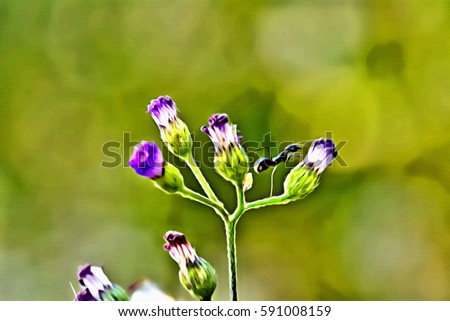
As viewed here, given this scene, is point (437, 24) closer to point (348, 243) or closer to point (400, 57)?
point (400, 57)

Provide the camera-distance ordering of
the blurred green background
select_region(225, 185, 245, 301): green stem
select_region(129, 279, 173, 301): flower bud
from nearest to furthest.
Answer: select_region(225, 185, 245, 301): green stem, select_region(129, 279, 173, 301): flower bud, the blurred green background

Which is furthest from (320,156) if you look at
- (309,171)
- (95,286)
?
(95,286)

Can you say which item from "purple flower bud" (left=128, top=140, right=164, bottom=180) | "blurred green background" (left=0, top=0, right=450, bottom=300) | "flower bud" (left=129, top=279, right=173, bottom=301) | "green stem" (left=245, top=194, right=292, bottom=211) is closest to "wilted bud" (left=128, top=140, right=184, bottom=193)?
"purple flower bud" (left=128, top=140, right=164, bottom=180)

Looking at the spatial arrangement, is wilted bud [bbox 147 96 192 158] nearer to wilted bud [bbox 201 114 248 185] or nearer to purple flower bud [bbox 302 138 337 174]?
wilted bud [bbox 201 114 248 185]

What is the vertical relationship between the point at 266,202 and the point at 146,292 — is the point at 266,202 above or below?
above

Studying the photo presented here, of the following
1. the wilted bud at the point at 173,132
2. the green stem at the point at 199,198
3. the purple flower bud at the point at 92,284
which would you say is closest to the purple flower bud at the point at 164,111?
the wilted bud at the point at 173,132

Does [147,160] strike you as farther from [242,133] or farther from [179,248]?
[242,133]

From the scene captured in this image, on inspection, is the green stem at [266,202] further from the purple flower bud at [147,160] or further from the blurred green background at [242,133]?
the blurred green background at [242,133]
